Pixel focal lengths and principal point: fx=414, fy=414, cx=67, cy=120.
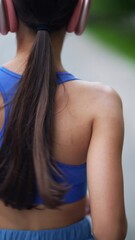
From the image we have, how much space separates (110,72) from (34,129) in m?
0.79

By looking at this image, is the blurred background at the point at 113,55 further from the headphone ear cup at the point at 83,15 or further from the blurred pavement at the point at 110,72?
the headphone ear cup at the point at 83,15

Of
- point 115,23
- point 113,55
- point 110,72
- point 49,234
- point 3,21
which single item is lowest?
point 49,234

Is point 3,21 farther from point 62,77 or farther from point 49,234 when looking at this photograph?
point 49,234

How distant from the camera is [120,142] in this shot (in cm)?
99

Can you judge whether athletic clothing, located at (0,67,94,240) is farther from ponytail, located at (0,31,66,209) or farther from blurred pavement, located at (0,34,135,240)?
blurred pavement, located at (0,34,135,240)

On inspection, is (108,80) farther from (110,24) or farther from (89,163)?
(89,163)

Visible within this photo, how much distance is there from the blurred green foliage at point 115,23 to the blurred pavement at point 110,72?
0.28ft

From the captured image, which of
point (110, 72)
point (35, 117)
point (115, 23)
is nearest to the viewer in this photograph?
point (35, 117)

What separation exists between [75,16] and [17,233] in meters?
0.54

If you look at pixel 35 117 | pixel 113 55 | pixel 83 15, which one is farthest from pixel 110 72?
pixel 35 117

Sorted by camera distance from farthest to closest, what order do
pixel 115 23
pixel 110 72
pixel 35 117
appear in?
pixel 110 72 → pixel 115 23 → pixel 35 117

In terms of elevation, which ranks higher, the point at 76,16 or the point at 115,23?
the point at 76,16

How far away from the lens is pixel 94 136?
3.19ft

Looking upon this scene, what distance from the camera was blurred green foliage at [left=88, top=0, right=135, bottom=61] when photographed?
1.43m
